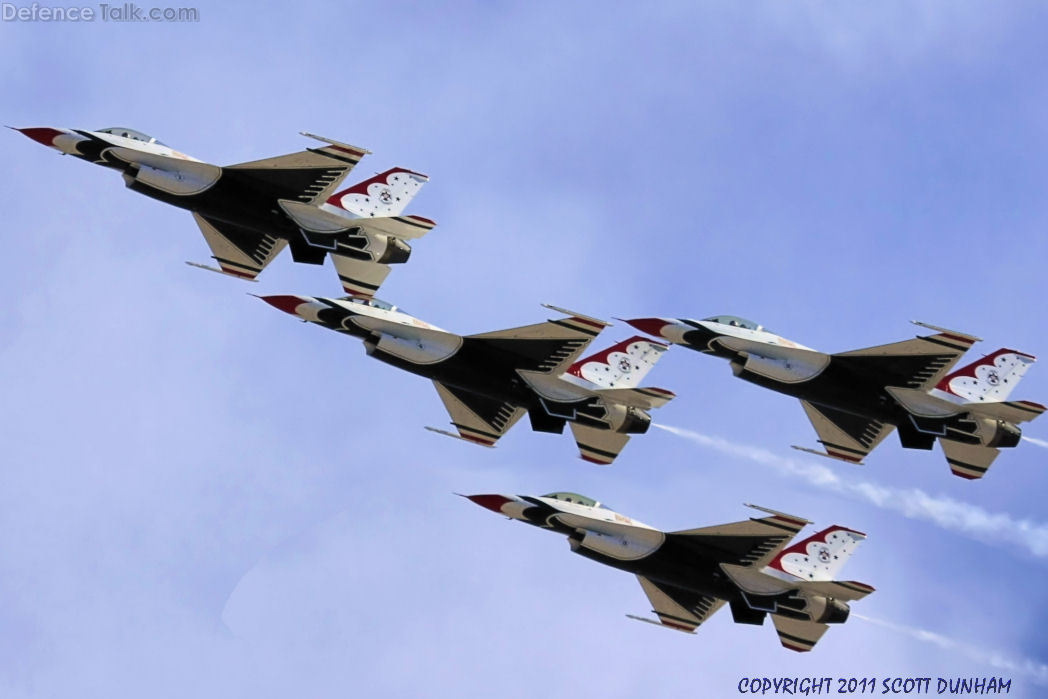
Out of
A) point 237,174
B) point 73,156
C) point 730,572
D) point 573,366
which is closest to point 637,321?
point 573,366

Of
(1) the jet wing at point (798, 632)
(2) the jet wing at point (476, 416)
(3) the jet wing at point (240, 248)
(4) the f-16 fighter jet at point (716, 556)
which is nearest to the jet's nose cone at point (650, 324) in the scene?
(2) the jet wing at point (476, 416)

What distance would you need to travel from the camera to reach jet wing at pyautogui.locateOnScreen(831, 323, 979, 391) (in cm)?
8069

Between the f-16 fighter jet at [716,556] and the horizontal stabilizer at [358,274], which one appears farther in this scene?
the horizontal stabilizer at [358,274]

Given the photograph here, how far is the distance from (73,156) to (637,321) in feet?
67.2

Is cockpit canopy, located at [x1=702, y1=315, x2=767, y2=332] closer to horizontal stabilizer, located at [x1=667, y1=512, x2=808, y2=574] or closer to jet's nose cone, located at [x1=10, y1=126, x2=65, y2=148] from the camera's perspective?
horizontal stabilizer, located at [x1=667, y1=512, x2=808, y2=574]

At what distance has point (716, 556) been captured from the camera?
80500mm

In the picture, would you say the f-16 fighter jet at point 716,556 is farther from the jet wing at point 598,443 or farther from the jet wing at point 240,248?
the jet wing at point 240,248

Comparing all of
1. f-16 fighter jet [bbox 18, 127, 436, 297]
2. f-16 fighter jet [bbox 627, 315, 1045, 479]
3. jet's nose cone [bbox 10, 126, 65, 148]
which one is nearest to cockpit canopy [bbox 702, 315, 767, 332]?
f-16 fighter jet [bbox 627, 315, 1045, 479]

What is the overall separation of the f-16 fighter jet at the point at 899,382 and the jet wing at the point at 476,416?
5.69 meters

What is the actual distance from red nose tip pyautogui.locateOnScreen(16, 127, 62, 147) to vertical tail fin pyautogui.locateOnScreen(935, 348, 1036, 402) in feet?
106

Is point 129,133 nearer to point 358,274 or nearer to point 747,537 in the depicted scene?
point 358,274

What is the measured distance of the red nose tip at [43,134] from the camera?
80750 mm

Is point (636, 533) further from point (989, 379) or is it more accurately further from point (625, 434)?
point (989, 379)

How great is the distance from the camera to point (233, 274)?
8331cm
